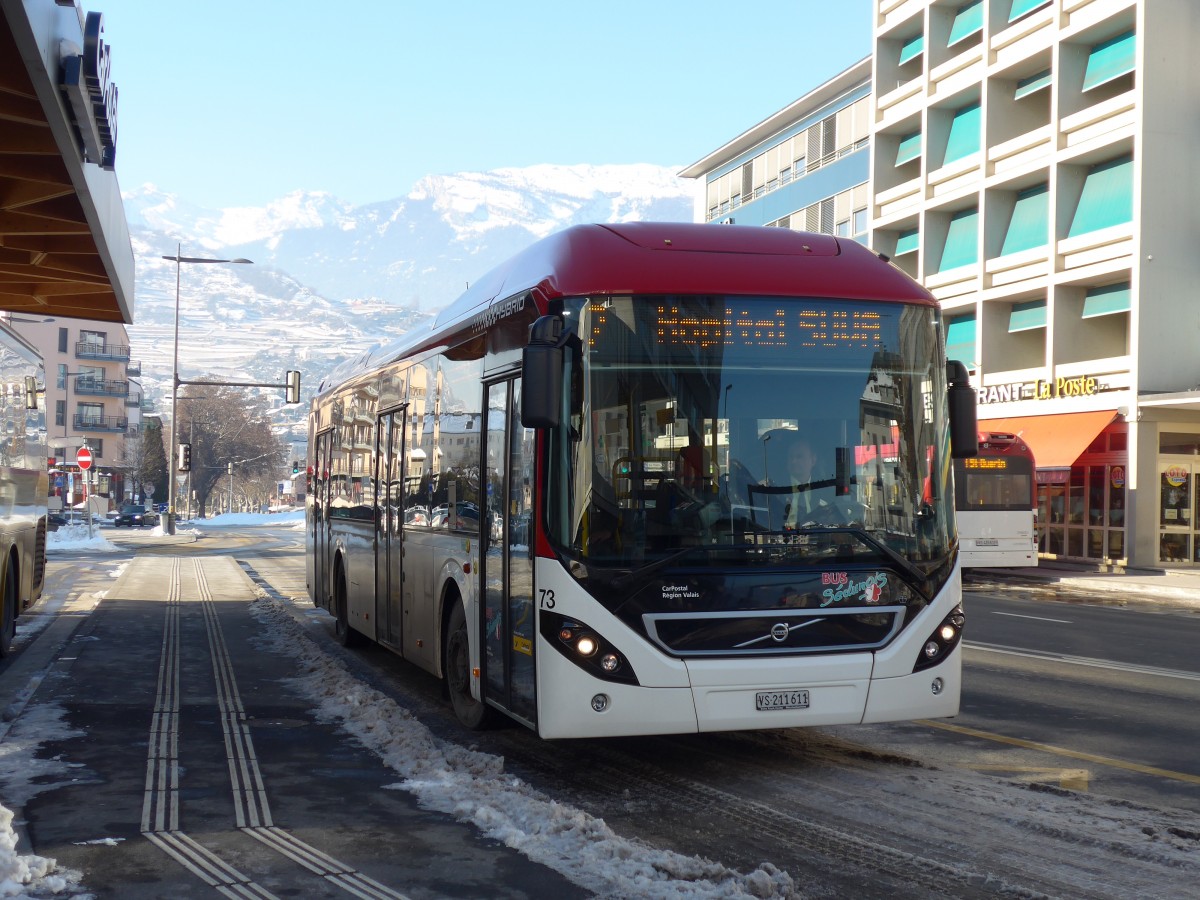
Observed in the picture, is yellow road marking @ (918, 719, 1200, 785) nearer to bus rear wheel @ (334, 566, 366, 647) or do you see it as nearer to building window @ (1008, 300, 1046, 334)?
bus rear wheel @ (334, 566, 366, 647)

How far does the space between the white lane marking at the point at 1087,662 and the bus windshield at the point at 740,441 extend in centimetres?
625

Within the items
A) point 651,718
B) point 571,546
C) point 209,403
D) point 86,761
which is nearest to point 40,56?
point 86,761

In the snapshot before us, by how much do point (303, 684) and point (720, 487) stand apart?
5.86 m

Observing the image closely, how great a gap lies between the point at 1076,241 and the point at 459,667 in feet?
102

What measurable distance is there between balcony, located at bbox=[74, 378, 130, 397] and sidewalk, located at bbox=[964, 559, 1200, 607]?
105 m

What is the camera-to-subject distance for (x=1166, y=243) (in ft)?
113

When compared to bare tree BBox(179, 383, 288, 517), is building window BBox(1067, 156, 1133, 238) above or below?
above

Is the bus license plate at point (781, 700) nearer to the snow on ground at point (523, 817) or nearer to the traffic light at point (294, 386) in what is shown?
the snow on ground at point (523, 817)

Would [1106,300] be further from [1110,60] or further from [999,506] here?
[999,506]

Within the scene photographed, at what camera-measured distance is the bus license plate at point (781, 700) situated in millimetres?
7395

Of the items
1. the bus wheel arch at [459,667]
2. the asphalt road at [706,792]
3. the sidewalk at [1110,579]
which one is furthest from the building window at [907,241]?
the bus wheel arch at [459,667]

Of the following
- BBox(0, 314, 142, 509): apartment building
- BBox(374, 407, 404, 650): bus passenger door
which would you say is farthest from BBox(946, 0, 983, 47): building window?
BBox(0, 314, 142, 509): apartment building

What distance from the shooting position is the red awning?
3494 cm

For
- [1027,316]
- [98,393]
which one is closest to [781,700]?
[1027,316]
